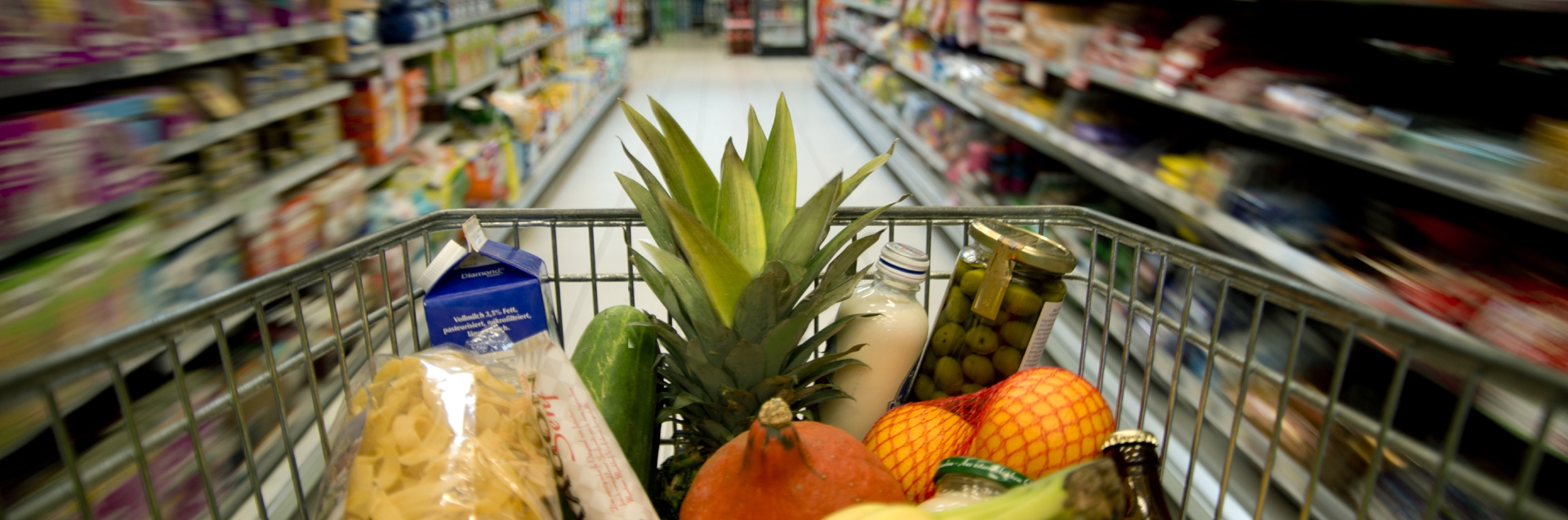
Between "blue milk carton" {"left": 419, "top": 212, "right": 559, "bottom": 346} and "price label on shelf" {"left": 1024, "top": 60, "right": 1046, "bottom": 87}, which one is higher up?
"price label on shelf" {"left": 1024, "top": 60, "right": 1046, "bottom": 87}

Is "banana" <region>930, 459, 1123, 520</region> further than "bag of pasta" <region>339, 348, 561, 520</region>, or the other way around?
"bag of pasta" <region>339, 348, 561, 520</region>

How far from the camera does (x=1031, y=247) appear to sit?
0.91 meters

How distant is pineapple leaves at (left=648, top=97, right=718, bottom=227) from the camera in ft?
2.86

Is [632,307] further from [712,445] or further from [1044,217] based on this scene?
[1044,217]

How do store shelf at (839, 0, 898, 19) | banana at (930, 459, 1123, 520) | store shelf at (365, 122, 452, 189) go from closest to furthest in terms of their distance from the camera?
banana at (930, 459, 1123, 520)
store shelf at (365, 122, 452, 189)
store shelf at (839, 0, 898, 19)

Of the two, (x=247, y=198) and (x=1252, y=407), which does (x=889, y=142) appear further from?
(x=247, y=198)

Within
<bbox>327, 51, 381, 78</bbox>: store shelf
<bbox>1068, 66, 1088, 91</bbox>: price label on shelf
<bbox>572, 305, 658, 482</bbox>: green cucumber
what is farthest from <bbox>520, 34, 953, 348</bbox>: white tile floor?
<bbox>327, 51, 381, 78</bbox>: store shelf

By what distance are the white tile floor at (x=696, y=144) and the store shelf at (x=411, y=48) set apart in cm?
85

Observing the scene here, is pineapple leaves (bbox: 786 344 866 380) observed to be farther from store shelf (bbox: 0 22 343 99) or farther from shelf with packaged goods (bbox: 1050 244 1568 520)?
store shelf (bbox: 0 22 343 99)

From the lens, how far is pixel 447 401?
702 mm

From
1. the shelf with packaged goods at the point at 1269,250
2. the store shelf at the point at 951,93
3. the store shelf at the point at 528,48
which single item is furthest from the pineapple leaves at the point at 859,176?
the store shelf at the point at 528,48

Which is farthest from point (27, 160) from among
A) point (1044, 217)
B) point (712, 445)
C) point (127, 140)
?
point (1044, 217)

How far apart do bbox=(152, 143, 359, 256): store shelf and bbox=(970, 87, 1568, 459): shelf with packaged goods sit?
6.31ft

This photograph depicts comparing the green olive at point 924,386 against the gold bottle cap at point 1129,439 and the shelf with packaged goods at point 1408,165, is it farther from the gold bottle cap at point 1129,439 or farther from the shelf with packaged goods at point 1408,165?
the shelf with packaged goods at point 1408,165
